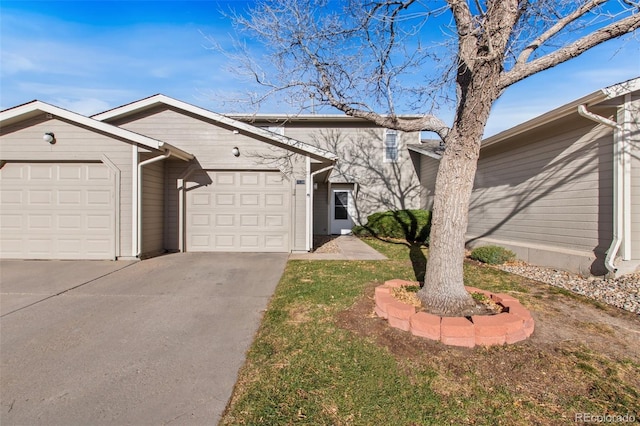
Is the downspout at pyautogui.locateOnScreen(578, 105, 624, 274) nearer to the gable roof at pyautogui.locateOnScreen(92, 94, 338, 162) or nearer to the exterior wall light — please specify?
the gable roof at pyautogui.locateOnScreen(92, 94, 338, 162)

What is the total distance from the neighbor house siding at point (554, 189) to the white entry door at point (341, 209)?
611 cm

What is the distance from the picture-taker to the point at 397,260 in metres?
→ 7.87

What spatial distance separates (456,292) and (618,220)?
13.4ft

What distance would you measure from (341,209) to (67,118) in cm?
1020

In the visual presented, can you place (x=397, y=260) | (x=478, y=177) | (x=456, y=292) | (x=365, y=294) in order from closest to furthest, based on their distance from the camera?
(x=456, y=292) → (x=365, y=294) → (x=397, y=260) → (x=478, y=177)

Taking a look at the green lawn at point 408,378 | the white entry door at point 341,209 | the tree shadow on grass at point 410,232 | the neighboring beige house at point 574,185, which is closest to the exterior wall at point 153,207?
the green lawn at point 408,378

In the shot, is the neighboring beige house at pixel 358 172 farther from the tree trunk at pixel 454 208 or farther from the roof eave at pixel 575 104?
the tree trunk at pixel 454 208

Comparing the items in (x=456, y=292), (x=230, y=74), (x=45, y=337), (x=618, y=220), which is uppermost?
(x=230, y=74)

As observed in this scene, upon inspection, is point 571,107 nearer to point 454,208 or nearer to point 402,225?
point 454,208

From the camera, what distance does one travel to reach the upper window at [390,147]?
14219mm

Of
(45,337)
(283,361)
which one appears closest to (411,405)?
(283,361)

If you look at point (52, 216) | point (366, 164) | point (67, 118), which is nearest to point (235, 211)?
point (52, 216)

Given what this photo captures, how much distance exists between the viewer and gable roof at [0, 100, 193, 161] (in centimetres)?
712

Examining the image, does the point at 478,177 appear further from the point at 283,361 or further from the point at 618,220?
the point at 283,361
